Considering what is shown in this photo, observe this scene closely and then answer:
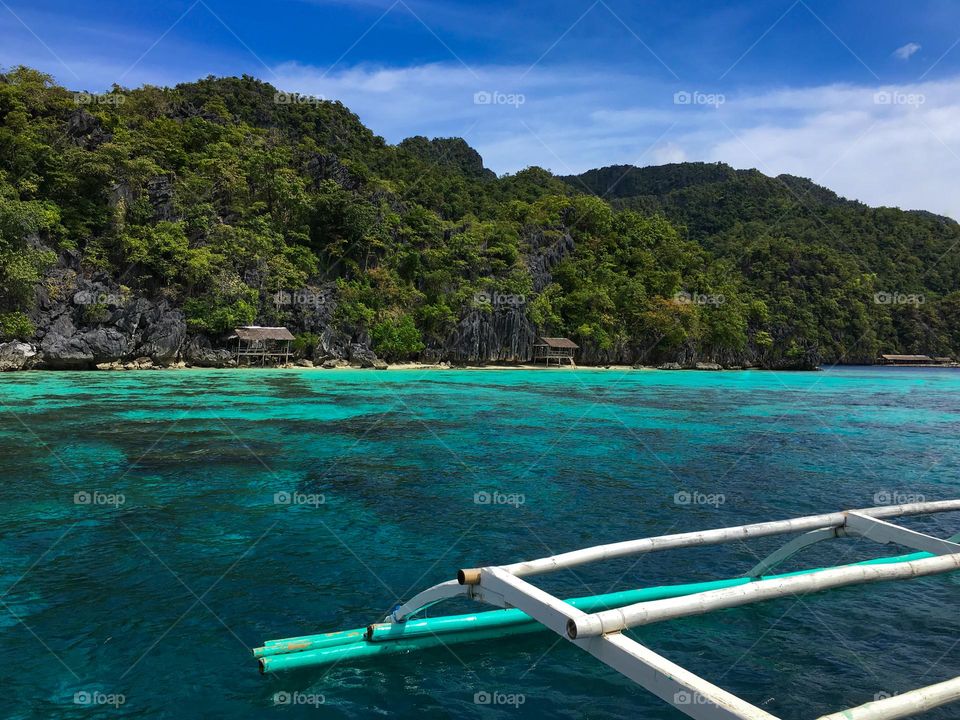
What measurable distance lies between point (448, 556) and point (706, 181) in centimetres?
16283

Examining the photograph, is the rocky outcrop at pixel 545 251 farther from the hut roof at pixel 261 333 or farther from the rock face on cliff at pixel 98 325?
the rock face on cliff at pixel 98 325

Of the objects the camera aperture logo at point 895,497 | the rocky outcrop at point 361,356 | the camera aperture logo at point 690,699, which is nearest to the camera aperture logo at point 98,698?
the camera aperture logo at point 690,699

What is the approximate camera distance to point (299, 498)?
11.2 metres

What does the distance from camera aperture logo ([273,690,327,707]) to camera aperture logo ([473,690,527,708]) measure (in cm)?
121

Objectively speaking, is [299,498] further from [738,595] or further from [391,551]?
[738,595]

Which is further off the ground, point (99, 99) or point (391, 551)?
point (99, 99)

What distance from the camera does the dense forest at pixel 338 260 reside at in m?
42.3

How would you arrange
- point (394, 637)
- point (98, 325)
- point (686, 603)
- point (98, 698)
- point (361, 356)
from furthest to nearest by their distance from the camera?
point (361, 356) → point (98, 325) → point (394, 637) → point (98, 698) → point (686, 603)

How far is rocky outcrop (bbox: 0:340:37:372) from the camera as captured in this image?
1402 inches

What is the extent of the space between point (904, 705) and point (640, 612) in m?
1.22

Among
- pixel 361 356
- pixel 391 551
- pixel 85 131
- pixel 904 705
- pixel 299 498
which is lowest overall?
pixel 299 498

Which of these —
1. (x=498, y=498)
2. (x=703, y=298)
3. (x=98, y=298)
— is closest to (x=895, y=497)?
(x=498, y=498)

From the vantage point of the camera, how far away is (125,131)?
50.1 meters

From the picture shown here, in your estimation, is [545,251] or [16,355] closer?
[16,355]
